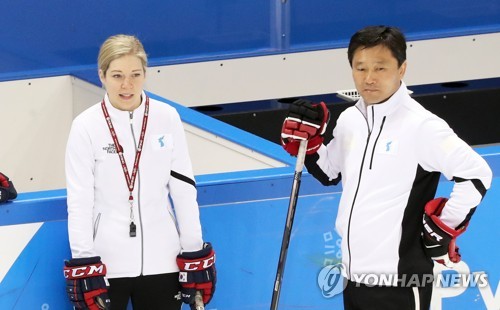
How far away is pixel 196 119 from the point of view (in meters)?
5.48

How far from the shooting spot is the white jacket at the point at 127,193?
3912mm

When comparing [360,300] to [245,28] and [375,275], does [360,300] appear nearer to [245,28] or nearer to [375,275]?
[375,275]

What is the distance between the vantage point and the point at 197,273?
404 cm

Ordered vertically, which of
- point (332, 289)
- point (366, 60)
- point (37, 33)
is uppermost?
point (37, 33)

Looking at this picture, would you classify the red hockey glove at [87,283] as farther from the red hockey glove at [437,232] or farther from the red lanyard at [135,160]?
the red hockey glove at [437,232]

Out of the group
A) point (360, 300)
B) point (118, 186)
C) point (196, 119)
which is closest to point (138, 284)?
point (118, 186)

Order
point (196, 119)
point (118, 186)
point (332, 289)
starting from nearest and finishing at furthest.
Result: point (118, 186)
point (332, 289)
point (196, 119)

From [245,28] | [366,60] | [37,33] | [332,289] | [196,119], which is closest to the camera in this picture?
[366,60]

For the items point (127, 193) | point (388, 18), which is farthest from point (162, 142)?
point (388, 18)

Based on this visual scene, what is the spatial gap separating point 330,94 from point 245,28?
0.69 meters

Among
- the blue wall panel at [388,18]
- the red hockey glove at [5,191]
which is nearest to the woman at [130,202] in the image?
the red hockey glove at [5,191]

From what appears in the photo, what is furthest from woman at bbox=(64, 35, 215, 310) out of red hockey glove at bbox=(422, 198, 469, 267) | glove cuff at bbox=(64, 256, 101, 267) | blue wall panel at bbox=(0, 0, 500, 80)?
blue wall panel at bbox=(0, 0, 500, 80)

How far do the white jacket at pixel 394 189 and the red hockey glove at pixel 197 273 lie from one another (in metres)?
0.55

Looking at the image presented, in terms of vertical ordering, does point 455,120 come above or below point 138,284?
above
